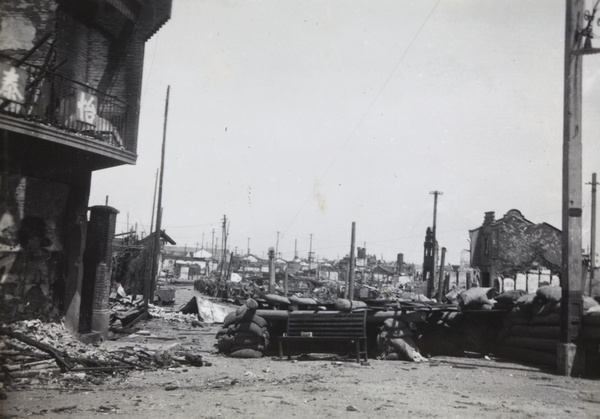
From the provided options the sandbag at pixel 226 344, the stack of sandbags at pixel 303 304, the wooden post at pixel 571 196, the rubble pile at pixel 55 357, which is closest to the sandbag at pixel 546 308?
the wooden post at pixel 571 196

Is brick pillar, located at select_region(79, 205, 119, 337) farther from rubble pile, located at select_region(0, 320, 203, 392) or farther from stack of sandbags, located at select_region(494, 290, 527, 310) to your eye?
stack of sandbags, located at select_region(494, 290, 527, 310)

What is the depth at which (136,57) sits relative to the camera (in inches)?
534

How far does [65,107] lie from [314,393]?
8.50 metres

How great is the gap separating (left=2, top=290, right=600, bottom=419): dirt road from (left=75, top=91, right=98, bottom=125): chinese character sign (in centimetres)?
606

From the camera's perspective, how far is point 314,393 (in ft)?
24.7

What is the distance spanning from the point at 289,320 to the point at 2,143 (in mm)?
7573

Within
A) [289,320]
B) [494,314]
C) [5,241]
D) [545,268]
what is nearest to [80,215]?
[5,241]

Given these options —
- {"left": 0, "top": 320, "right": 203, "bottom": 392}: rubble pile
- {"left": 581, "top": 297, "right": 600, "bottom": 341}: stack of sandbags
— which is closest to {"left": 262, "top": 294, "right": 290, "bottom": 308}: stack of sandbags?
{"left": 0, "top": 320, "right": 203, "bottom": 392}: rubble pile

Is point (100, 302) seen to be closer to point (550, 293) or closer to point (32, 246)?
point (32, 246)

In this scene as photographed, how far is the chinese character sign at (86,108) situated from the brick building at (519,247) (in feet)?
107

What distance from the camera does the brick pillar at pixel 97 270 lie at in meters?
13.4

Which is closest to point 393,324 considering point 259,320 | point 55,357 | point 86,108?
point 259,320

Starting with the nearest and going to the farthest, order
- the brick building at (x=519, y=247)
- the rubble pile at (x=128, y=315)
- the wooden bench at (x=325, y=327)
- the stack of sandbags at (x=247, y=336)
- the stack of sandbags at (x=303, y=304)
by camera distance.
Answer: the wooden bench at (x=325, y=327)
the stack of sandbags at (x=247, y=336)
the stack of sandbags at (x=303, y=304)
the rubble pile at (x=128, y=315)
the brick building at (x=519, y=247)

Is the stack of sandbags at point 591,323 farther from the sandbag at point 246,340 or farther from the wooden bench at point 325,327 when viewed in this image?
the sandbag at point 246,340
